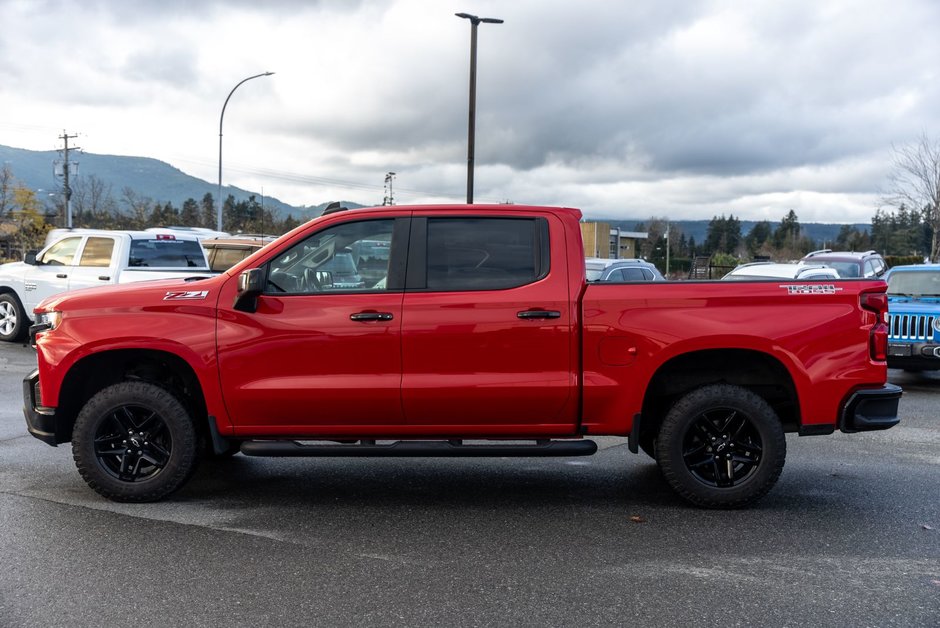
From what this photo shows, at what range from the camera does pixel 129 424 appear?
219 inches

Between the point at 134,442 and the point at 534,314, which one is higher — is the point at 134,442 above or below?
below

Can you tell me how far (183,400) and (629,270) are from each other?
12247mm

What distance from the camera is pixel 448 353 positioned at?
Answer: 5297 mm

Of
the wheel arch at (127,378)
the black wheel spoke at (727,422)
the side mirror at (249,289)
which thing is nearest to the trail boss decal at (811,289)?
the black wheel spoke at (727,422)

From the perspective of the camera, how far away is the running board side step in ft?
17.5

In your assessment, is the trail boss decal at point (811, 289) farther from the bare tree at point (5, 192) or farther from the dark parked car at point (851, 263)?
the bare tree at point (5, 192)

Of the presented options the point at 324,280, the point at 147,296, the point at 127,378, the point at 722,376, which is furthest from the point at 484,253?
the point at 127,378

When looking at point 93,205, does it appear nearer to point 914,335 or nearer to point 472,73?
point 472,73

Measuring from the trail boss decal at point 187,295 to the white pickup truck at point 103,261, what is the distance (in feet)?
27.1

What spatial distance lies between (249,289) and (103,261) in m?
9.62

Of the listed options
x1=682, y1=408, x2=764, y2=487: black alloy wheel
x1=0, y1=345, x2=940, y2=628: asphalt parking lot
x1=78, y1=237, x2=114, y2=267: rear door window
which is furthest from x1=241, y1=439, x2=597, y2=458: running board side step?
x1=78, y1=237, x2=114, y2=267: rear door window

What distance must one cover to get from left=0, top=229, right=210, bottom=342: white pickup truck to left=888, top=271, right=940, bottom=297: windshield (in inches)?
413

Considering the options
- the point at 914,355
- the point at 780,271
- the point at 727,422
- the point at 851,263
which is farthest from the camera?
the point at 851,263

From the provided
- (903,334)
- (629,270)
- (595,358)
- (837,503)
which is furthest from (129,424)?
(629,270)
